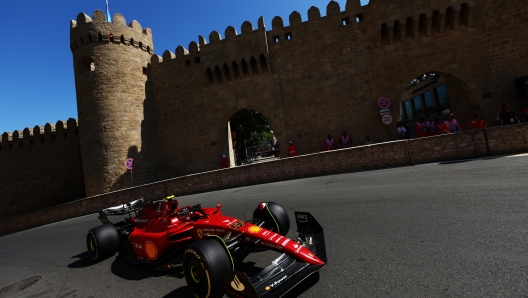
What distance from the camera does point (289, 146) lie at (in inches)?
656

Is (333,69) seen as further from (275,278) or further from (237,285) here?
(237,285)

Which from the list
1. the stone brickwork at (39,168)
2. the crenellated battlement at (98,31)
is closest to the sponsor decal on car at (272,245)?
the crenellated battlement at (98,31)

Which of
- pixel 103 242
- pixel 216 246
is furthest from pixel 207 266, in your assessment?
pixel 103 242

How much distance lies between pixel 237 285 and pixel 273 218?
144 cm

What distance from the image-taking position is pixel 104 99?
58.0ft

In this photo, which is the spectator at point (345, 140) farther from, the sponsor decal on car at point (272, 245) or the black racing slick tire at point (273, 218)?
the sponsor decal on car at point (272, 245)

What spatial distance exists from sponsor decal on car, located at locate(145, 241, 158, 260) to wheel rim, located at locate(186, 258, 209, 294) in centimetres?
98

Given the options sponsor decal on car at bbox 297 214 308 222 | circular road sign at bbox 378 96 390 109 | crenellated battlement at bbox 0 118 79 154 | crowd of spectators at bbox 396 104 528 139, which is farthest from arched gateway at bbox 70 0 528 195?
sponsor decal on car at bbox 297 214 308 222

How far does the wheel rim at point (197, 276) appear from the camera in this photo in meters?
2.62

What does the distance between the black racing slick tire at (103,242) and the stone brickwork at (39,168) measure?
2089cm

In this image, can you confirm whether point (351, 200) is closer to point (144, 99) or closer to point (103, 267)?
point (103, 267)

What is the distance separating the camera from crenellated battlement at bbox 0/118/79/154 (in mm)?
21844

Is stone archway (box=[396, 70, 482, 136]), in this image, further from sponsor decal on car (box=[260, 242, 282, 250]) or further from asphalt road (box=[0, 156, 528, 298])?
sponsor decal on car (box=[260, 242, 282, 250])

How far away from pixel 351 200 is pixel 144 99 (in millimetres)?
17643
